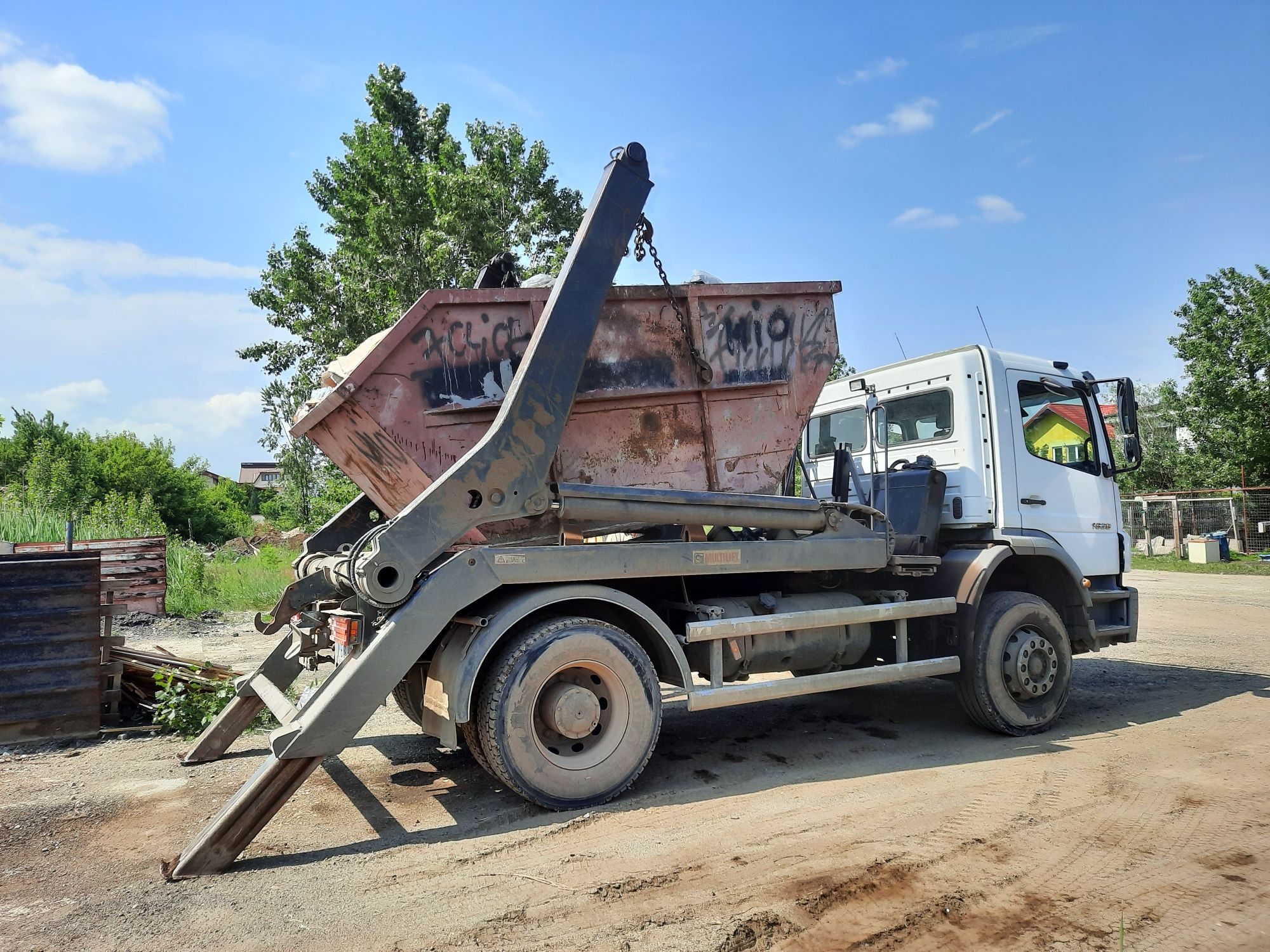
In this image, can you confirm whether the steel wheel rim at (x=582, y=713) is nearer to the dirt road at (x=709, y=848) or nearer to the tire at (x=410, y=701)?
the dirt road at (x=709, y=848)

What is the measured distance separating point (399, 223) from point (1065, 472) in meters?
15.7

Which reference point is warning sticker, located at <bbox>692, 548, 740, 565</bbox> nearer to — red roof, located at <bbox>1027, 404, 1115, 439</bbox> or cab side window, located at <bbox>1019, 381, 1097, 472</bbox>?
cab side window, located at <bbox>1019, 381, 1097, 472</bbox>

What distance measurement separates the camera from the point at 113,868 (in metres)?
3.86

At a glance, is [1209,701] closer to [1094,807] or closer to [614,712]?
[1094,807]

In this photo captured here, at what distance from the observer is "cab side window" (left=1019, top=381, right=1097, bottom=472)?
6867 millimetres

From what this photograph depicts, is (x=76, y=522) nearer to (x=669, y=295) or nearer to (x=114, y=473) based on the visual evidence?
(x=669, y=295)

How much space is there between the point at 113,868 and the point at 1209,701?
8.14m

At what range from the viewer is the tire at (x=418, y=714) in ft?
15.5

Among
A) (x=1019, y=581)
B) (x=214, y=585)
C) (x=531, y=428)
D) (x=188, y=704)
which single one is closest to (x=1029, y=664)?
(x=1019, y=581)

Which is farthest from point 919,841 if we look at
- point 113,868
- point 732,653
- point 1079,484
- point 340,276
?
point 340,276

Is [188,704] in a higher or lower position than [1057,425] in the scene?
lower

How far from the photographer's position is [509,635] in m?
4.62

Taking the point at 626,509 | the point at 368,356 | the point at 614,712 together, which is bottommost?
the point at 614,712

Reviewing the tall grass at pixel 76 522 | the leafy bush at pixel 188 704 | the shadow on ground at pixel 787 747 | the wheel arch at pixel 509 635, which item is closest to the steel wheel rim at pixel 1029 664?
the shadow on ground at pixel 787 747
